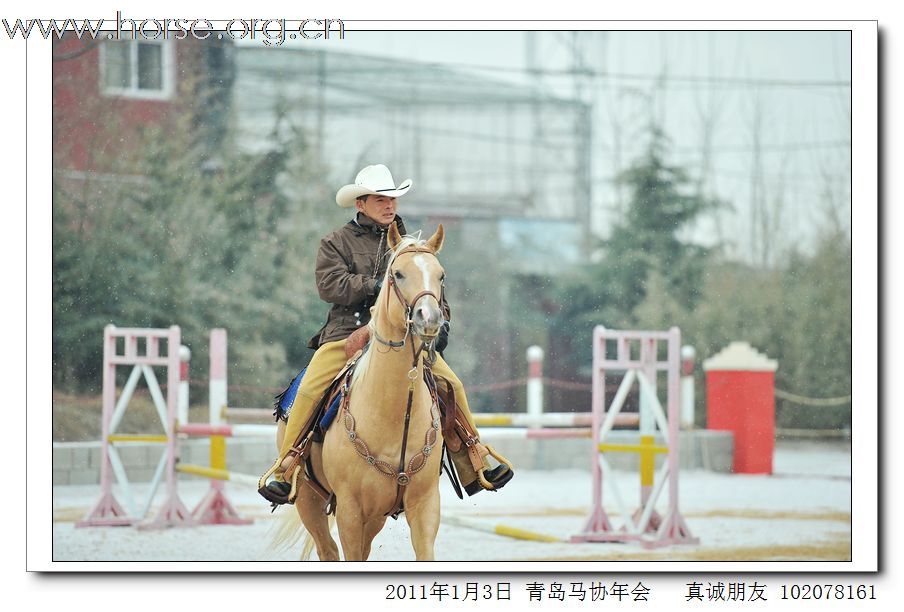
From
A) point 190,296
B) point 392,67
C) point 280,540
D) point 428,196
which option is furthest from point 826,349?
point 280,540

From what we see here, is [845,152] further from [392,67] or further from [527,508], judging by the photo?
[527,508]

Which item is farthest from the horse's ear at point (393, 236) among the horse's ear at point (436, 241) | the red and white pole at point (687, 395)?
the red and white pole at point (687, 395)

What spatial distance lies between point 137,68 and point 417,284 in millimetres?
10956

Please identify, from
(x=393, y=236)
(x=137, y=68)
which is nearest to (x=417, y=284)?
(x=393, y=236)

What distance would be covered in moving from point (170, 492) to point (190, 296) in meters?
5.45

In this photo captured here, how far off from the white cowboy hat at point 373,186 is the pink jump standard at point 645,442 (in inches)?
147

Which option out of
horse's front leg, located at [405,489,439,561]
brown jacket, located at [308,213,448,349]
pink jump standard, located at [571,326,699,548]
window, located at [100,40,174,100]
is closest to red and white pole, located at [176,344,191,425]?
pink jump standard, located at [571,326,699,548]

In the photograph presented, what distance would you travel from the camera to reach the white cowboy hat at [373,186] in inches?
231

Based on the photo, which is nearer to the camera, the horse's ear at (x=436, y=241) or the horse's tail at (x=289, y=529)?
the horse's ear at (x=436, y=241)

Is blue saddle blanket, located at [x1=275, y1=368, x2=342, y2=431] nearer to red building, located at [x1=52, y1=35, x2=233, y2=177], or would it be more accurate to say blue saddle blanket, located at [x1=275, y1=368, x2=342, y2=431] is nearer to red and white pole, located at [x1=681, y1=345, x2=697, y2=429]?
red building, located at [x1=52, y1=35, x2=233, y2=177]

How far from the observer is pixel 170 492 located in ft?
33.8

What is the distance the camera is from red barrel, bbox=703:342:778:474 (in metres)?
15.1

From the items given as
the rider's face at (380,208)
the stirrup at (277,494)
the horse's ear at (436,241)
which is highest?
the rider's face at (380,208)

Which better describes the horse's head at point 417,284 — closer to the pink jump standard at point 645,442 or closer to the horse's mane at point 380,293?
the horse's mane at point 380,293
